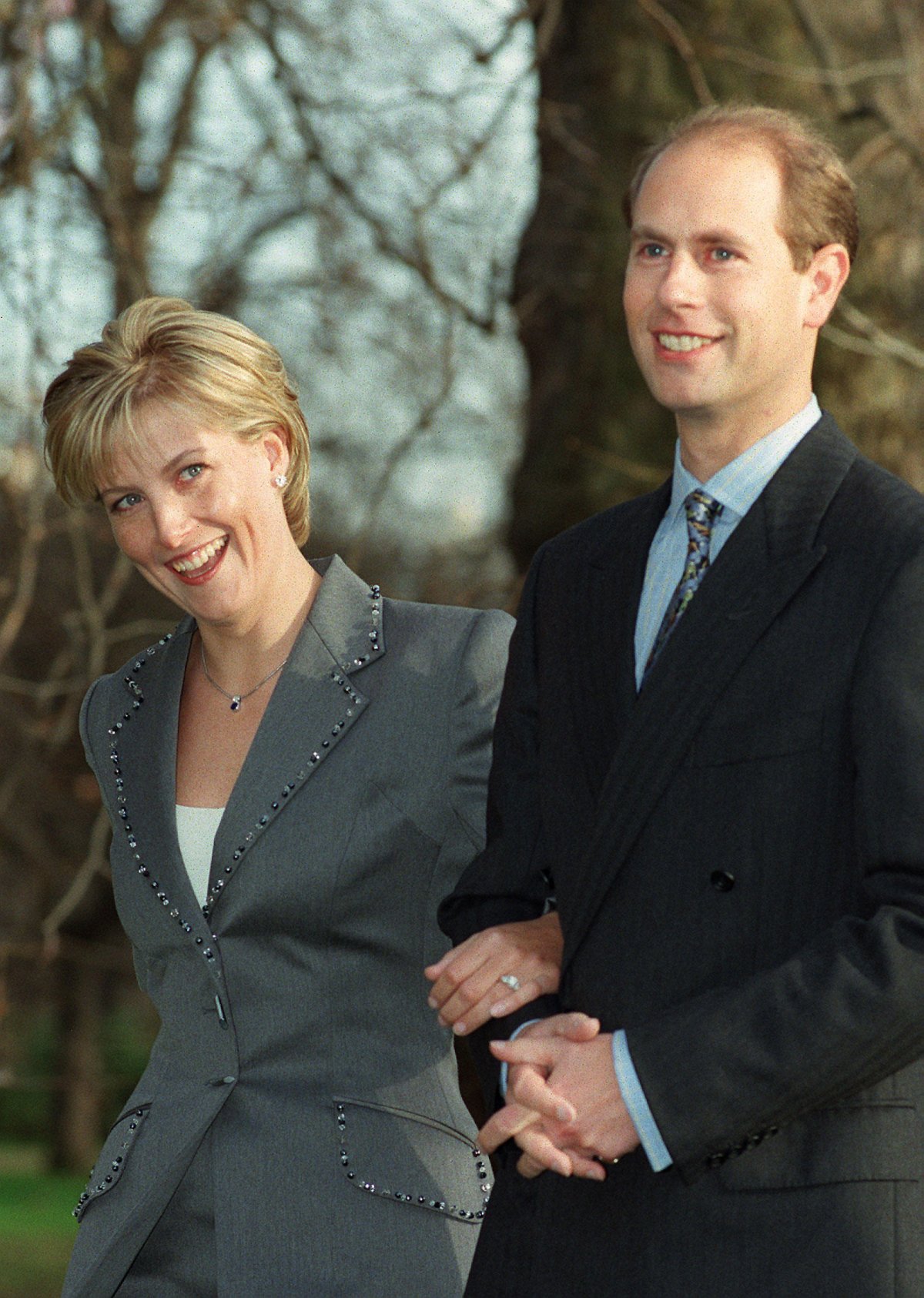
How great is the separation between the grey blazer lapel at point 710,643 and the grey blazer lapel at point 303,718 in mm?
752

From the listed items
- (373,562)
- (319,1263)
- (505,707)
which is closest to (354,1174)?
(319,1263)

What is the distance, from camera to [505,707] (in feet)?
7.70

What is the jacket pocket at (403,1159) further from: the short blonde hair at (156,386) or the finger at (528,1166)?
the short blonde hair at (156,386)

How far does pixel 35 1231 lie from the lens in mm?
9094

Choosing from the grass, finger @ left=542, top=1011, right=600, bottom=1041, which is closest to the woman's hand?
finger @ left=542, top=1011, right=600, bottom=1041

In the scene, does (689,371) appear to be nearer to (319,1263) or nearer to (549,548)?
(549,548)

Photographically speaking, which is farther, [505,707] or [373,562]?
[373,562]

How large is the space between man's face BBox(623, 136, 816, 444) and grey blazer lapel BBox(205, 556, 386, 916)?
888 millimetres

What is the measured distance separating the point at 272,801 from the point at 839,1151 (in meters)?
1.09

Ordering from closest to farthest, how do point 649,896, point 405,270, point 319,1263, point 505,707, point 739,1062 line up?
point 739,1062, point 649,896, point 505,707, point 319,1263, point 405,270

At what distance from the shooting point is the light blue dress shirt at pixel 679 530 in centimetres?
189

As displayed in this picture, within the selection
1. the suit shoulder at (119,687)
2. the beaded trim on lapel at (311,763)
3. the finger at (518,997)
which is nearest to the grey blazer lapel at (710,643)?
the finger at (518,997)

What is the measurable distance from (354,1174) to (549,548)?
3.02 ft

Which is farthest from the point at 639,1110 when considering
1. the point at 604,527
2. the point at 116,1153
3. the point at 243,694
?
the point at 243,694
